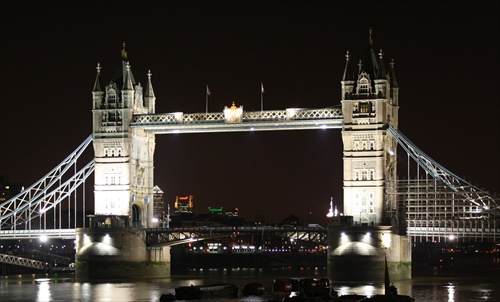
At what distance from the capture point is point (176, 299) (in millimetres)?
86562

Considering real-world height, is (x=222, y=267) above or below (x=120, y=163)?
below

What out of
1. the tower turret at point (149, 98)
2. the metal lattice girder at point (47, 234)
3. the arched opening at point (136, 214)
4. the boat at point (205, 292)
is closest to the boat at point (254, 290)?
the boat at point (205, 292)

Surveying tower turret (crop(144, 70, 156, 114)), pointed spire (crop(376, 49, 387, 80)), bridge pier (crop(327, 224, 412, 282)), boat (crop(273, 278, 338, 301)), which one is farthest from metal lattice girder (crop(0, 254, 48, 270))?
boat (crop(273, 278, 338, 301))

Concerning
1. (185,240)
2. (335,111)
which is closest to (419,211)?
(335,111)

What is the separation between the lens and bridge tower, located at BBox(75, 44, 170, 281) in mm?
111750

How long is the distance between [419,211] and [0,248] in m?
79.4

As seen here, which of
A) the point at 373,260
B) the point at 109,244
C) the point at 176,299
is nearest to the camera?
the point at 176,299

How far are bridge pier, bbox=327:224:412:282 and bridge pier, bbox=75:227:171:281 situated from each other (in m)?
17.6

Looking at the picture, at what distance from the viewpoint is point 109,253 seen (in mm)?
111688

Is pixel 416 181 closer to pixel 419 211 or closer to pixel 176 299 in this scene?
pixel 419 211

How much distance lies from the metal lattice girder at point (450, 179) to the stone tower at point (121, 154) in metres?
23.4

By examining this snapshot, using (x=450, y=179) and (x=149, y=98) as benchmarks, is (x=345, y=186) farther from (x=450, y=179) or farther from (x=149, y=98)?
(x=149, y=98)

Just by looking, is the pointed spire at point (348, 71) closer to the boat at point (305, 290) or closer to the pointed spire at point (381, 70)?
the pointed spire at point (381, 70)

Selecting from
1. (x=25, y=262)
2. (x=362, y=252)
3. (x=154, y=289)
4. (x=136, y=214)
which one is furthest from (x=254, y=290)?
(x=25, y=262)
